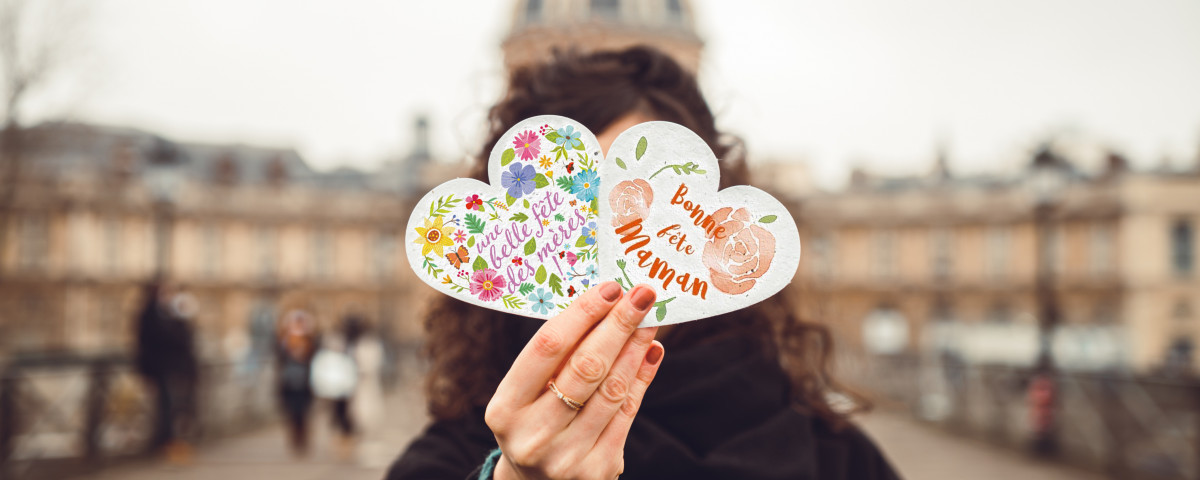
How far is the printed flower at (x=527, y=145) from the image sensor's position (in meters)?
2.05

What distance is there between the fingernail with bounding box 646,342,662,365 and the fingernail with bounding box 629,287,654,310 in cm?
12

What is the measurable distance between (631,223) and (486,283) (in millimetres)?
326

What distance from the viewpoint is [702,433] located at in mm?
2229

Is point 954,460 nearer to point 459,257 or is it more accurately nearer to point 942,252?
point 459,257

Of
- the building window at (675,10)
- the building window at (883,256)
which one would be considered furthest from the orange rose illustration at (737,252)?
the building window at (883,256)

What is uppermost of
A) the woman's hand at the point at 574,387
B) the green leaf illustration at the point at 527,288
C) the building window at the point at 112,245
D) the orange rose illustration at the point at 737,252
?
the orange rose illustration at the point at 737,252

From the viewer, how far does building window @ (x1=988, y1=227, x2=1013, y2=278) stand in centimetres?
5653

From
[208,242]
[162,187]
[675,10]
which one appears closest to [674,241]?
[162,187]

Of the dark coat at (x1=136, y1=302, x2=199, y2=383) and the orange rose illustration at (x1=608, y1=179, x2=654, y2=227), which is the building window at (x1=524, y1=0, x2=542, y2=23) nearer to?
the dark coat at (x1=136, y1=302, x2=199, y2=383)

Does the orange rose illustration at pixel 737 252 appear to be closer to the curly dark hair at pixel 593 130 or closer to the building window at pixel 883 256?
the curly dark hair at pixel 593 130

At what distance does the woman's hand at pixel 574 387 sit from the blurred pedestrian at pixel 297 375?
1043 centimetres

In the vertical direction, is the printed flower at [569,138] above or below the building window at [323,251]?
above

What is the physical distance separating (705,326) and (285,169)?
204ft

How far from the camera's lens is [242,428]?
14836 millimetres
